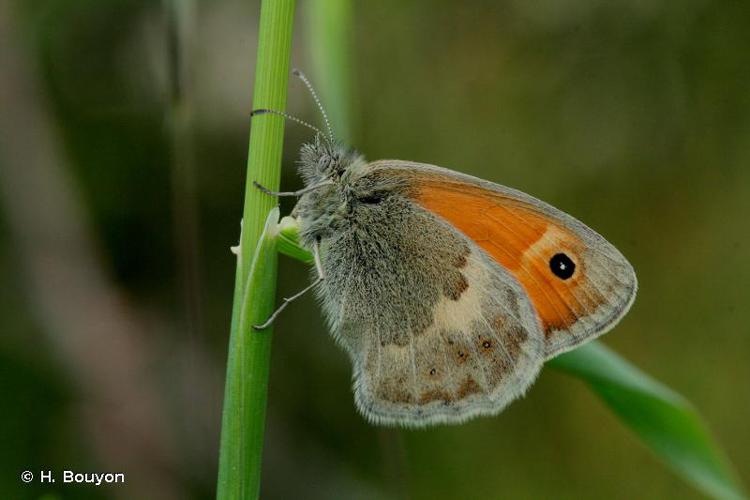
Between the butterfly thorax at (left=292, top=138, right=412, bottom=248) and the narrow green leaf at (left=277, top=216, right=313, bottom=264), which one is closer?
the narrow green leaf at (left=277, top=216, right=313, bottom=264)

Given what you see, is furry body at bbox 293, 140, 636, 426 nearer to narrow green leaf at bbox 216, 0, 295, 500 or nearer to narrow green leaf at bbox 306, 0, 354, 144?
narrow green leaf at bbox 306, 0, 354, 144

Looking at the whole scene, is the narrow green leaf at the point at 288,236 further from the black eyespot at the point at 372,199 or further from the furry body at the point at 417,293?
the black eyespot at the point at 372,199

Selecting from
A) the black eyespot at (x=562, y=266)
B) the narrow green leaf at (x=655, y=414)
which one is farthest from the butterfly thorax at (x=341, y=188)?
the narrow green leaf at (x=655, y=414)

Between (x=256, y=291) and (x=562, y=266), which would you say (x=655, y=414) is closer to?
(x=562, y=266)

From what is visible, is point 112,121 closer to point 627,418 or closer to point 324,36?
point 324,36

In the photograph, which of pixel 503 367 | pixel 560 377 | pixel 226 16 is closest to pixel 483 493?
pixel 560 377

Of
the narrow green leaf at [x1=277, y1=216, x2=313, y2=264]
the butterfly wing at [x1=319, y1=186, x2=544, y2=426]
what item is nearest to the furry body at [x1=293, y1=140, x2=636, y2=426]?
the butterfly wing at [x1=319, y1=186, x2=544, y2=426]

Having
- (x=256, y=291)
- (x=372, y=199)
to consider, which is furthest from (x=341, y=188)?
(x=256, y=291)
